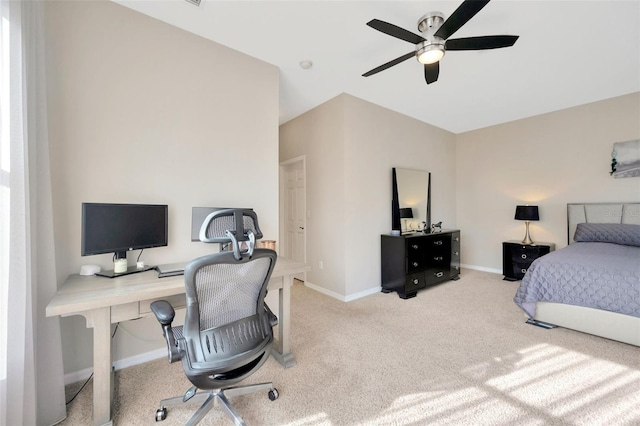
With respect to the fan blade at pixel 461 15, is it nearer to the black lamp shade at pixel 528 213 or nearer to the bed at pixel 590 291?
the bed at pixel 590 291

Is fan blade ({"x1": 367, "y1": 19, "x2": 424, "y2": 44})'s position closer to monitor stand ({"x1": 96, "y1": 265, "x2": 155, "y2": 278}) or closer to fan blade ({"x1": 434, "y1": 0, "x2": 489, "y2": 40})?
fan blade ({"x1": 434, "y1": 0, "x2": 489, "y2": 40})

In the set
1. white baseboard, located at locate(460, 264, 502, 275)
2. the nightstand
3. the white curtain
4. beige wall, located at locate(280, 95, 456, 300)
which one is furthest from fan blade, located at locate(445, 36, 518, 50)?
white baseboard, located at locate(460, 264, 502, 275)

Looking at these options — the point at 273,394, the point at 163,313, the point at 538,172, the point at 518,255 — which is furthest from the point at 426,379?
the point at 538,172

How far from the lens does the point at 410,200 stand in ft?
14.1

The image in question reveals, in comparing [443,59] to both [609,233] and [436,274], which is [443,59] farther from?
[609,233]

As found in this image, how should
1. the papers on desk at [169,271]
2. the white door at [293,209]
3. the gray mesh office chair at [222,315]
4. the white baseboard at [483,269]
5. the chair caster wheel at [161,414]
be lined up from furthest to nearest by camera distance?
1. the white baseboard at [483,269]
2. the white door at [293,209]
3. the papers on desk at [169,271]
4. the chair caster wheel at [161,414]
5. the gray mesh office chair at [222,315]

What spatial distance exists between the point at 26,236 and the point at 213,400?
1.35m

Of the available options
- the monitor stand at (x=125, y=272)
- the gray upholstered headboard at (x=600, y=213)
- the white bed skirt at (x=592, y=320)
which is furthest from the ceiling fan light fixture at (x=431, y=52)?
the gray upholstered headboard at (x=600, y=213)

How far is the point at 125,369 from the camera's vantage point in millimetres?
2057

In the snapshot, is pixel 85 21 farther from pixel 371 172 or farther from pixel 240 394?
pixel 371 172

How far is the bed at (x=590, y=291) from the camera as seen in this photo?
2277 mm

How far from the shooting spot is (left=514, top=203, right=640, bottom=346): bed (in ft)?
7.47

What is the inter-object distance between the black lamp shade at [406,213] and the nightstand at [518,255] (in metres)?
1.77

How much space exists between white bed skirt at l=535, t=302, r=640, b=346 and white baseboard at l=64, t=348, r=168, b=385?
12.2ft
